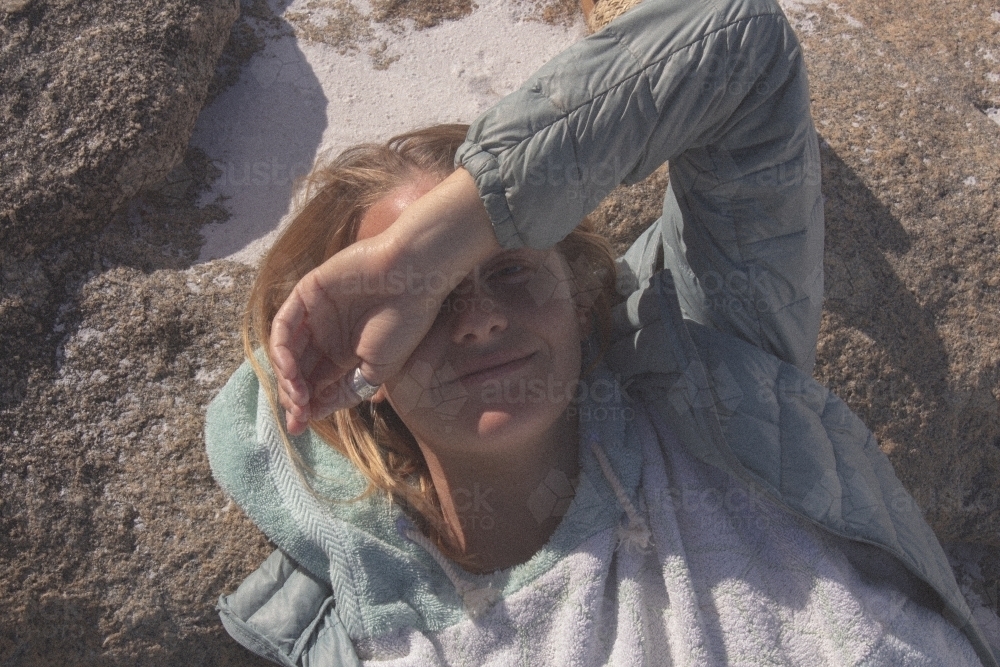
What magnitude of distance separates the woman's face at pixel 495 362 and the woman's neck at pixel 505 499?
0.13 m

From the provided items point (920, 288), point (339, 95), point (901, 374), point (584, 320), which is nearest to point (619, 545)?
point (584, 320)

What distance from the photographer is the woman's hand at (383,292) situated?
1121 millimetres

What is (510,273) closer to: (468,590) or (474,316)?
(474,316)

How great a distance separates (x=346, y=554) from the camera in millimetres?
1444

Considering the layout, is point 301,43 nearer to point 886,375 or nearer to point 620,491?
point 620,491

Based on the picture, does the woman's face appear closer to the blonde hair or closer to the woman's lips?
the woman's lips

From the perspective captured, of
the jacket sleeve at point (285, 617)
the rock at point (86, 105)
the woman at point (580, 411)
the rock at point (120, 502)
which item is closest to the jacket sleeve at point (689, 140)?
the woman at point (580, 411)

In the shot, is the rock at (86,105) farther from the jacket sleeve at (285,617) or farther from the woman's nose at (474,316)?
the woman's nose at (474,316)

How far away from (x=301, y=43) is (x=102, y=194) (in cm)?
68

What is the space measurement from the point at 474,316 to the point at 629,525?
18.1 inches

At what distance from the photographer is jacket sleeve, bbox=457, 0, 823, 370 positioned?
1126 millimetres

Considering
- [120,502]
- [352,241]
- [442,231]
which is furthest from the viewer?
[120,502]

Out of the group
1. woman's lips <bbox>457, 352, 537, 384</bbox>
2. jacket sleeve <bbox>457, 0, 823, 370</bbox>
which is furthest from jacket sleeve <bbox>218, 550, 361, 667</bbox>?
jacket sleeve <bbox>457, 0, 823, 370</bbox>

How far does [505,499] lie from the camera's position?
4.57ft
